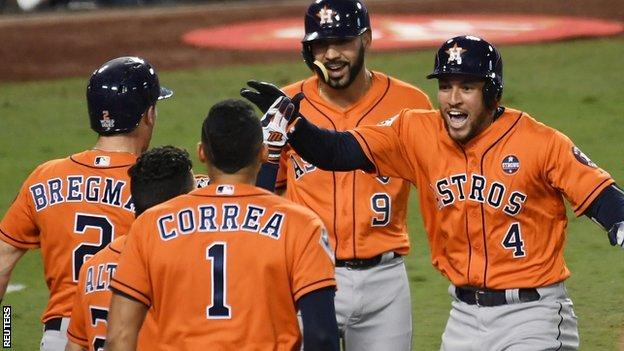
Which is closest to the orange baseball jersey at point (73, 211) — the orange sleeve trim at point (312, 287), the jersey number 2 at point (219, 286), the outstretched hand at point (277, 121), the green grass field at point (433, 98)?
the outstretched hand at point (277, 121)

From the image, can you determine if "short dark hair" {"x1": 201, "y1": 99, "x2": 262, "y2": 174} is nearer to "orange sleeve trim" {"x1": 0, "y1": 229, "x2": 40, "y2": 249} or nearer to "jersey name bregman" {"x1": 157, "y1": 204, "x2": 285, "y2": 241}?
"jersey name bregman" {"x1": 157, "y1": 204, "x2": 285, "y2": 241}

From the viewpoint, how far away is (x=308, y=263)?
3623 mm

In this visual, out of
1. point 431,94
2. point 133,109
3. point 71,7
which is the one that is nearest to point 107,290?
point 133,109

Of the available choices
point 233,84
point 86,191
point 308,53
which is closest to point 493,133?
point 308,53

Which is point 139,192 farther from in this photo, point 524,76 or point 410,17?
point 410,17

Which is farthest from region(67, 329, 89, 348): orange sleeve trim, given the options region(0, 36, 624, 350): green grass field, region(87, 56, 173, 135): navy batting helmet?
region(0, 36, 624, 350): green grass field

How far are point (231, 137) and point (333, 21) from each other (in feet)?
6.71

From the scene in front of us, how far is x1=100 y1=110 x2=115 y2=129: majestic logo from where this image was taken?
4.74 meters

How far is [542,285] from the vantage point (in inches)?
187

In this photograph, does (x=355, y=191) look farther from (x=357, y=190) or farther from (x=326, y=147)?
(x=326, y=147)

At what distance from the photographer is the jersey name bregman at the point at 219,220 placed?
3652 millimetres

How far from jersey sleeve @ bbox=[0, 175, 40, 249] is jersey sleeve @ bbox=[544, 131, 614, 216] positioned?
194 centimetres

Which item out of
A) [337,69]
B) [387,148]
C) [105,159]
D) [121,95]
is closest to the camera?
[105,159]

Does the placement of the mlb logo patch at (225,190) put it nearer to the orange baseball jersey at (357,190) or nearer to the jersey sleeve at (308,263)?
the jersey sleeve at (308,263)
